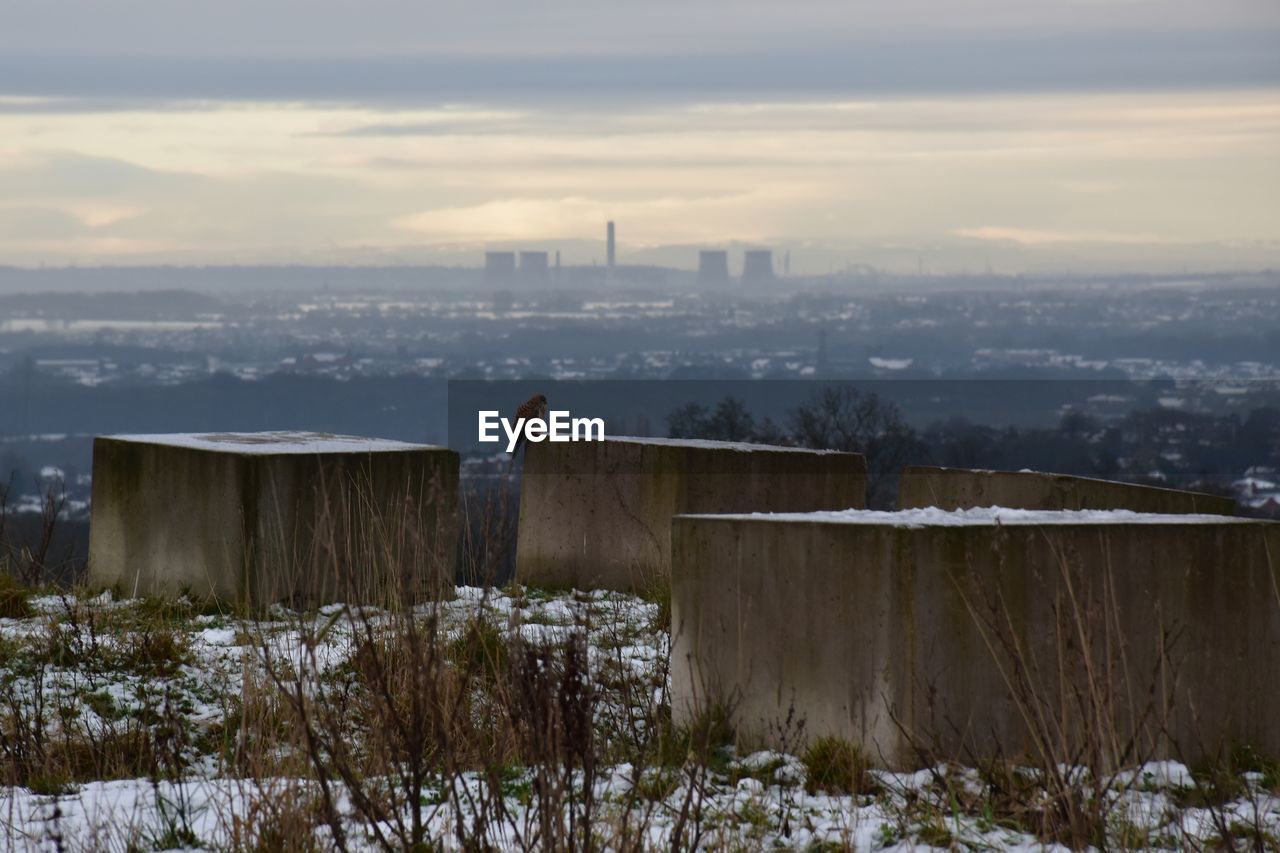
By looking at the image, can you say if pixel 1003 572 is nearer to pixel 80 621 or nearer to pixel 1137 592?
pixel 1137 592

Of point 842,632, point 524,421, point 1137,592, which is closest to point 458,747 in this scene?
point 842,632

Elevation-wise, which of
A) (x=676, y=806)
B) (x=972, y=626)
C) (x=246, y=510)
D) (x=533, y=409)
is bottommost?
(x=676, y=806)

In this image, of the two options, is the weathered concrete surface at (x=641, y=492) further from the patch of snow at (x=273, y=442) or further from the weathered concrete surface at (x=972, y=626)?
the weathered concrete surface at (x=972, y=626)

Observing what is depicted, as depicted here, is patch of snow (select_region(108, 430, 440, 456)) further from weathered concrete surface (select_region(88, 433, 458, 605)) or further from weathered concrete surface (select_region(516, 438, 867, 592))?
weathered concrete surface (select_region(516, 438, 867, 592))

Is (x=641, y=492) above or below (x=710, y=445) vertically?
below

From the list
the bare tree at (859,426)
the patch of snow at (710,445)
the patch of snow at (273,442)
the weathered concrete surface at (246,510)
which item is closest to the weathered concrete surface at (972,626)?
the weathered concrete surface at (246,510)

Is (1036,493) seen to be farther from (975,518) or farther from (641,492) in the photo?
(641,492)

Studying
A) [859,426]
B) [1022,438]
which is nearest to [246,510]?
[1022,438]
